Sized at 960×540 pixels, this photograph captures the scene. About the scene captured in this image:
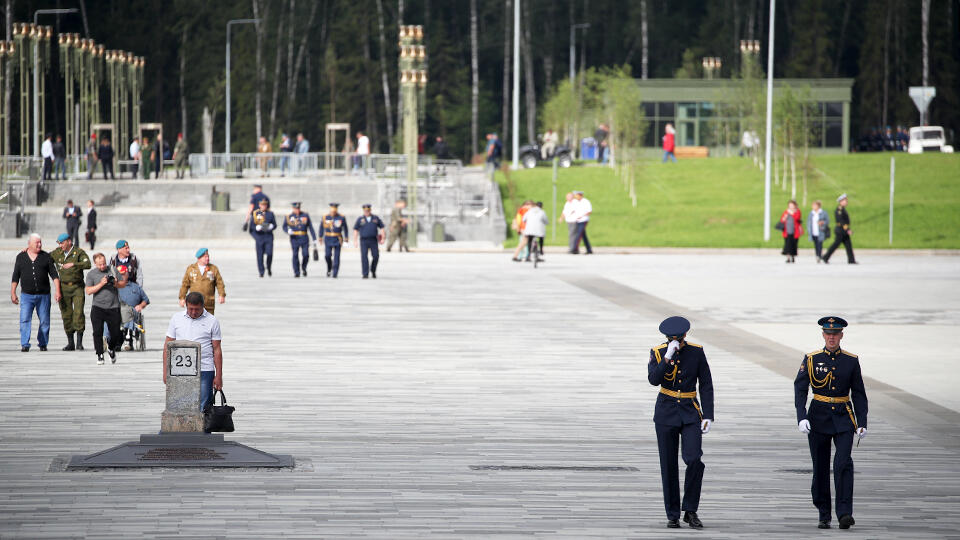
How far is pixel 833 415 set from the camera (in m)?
9.39

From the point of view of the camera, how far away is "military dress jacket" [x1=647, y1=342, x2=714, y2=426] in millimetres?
9266

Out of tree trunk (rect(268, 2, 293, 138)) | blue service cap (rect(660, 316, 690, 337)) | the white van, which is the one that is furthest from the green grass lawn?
blue service cap (rect(660, 316, 690, 337))

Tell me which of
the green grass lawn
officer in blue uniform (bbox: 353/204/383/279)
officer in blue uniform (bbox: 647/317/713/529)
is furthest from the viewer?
the green grass lawn

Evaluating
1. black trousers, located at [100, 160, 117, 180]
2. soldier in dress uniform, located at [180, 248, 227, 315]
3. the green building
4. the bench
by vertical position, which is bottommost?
soldier in dress uniform, located at [180, 248, 227, 315]

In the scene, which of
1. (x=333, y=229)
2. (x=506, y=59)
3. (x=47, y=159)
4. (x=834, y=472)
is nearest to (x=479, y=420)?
(x=834, y=472)

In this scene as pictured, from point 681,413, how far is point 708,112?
69.1 metres

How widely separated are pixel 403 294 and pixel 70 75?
119 ft

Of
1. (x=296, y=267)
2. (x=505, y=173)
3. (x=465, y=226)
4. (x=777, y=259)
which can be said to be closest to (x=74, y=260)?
Result: (x=296, y=267)

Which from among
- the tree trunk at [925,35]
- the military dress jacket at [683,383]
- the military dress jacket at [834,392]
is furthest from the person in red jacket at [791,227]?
the tree trunk at [925,35]

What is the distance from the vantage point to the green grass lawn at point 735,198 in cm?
4688

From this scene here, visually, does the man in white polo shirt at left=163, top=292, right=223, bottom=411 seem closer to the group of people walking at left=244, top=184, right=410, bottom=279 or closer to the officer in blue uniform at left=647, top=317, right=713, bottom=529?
the officer in blue uniform at left=647, top=317, right=713, bottom=529

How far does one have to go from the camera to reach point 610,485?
10.8 meters

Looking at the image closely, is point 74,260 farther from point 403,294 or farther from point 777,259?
point 777,259

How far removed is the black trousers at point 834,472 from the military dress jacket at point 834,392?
0.21ft
